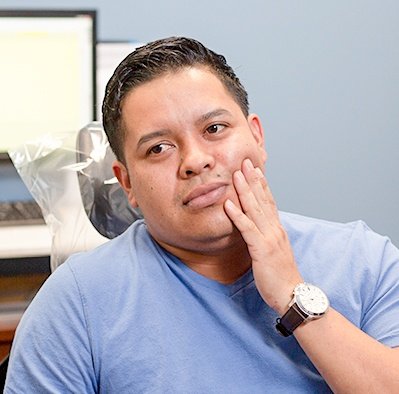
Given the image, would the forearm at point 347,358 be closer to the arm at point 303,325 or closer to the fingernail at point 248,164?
the arm at point 303,325

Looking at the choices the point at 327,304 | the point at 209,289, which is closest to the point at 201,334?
the point at 209,289

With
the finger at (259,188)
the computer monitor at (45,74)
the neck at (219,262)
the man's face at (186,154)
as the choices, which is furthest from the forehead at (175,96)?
the computer monitor at (45,74)

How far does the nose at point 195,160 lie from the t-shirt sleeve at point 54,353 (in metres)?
Result: 0.24

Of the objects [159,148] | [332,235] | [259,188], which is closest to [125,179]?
[159,148]

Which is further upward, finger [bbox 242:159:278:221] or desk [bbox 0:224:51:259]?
finger [bbox 242:159:278:221]

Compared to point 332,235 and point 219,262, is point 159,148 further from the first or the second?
point 332,235

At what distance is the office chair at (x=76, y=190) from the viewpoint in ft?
4.97

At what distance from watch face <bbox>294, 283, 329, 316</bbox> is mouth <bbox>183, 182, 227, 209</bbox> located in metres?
0.17

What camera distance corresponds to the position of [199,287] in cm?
111

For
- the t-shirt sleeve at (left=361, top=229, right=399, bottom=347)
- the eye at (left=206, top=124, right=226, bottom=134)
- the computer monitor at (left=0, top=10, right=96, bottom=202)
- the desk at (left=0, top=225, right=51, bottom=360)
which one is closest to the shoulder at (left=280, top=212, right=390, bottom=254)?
the t-shirt sleeve at (left=361, top=229, right=399, bottom=347)

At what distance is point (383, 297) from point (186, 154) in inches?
15.0

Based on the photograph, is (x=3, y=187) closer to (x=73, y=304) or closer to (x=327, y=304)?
(x=73, y=304)

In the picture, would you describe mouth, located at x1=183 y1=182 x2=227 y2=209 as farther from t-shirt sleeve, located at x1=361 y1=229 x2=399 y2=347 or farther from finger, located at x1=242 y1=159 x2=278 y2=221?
t-shirt sleeve, located at x1=361 y1=229 x2=399 y2=347

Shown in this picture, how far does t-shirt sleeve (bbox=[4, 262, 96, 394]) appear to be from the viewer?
1.03m
